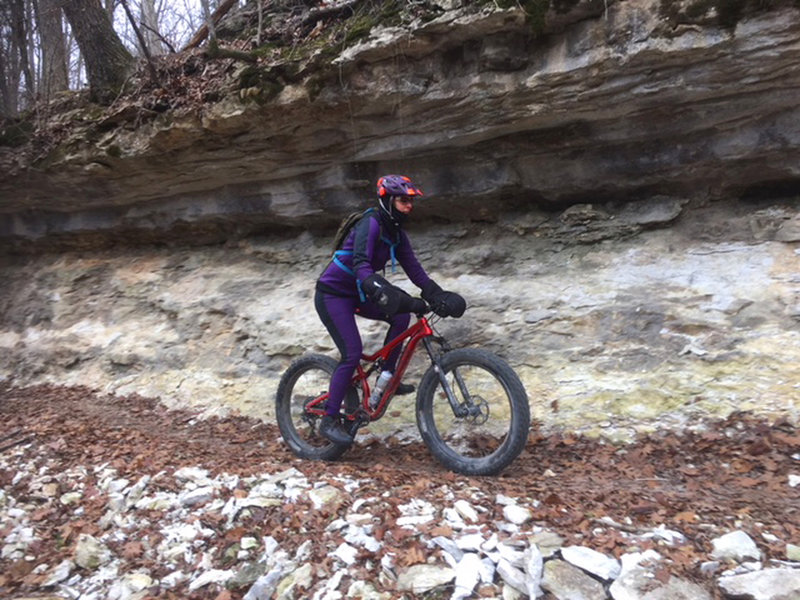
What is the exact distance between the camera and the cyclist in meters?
3.98

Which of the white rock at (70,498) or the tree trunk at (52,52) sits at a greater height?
the tree trunk at (52,52)

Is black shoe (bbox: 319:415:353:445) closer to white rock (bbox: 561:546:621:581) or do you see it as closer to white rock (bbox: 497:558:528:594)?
white rock (bbox: 497:558:528:594)

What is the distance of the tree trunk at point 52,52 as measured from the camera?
862 centimetres

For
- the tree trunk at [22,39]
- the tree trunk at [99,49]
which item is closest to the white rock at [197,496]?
the tree trunk at [99,49]

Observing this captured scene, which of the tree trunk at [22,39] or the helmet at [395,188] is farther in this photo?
the tree trunk at [22,39]

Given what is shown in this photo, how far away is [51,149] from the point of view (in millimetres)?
7512

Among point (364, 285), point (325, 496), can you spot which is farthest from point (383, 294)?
point (325, 496)

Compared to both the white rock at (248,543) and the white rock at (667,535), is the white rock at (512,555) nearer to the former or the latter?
the white rock at (667,535)

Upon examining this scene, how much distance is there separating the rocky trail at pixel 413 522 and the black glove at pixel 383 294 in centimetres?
123

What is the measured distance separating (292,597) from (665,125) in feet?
16.7

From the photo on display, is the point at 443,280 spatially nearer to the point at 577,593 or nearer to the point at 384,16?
the point at 384,16

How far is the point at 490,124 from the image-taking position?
541cm

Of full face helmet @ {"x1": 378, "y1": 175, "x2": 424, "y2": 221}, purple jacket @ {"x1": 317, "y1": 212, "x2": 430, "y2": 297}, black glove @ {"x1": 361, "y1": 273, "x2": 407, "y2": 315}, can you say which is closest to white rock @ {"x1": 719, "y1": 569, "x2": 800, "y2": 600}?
black glove @ {"x1": 361, "y1": 273, "x2": 407, "y2": 315}

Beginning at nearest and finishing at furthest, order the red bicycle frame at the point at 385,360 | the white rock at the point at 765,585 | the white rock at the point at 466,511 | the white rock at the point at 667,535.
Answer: the white rock at the point at 765,585
the white rock at the point at 667,535
the white rock at the point at 466,511
the red bicycle frame at the point at 385,360
